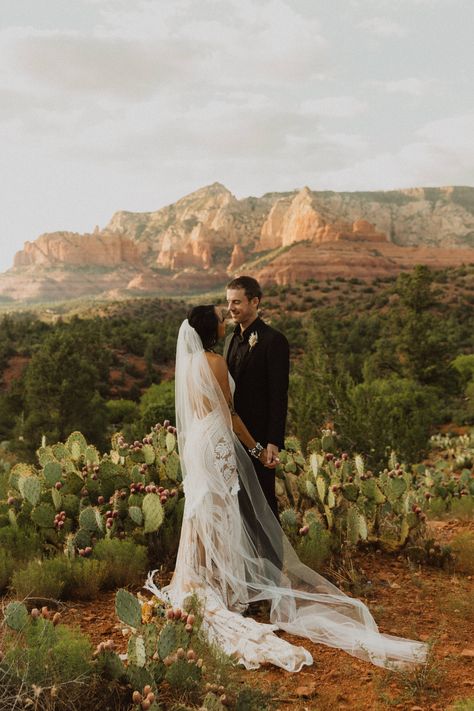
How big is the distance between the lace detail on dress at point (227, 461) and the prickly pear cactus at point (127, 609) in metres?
1.20

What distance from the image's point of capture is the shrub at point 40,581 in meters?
3.98

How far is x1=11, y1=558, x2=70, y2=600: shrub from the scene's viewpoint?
13.0ft

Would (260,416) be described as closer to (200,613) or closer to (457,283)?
(200,613)

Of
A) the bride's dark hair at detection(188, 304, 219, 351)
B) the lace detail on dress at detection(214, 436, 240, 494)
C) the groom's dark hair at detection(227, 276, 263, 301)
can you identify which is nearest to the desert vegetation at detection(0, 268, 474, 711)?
the lace detail on dress at detection(214, 436, 240, 494)

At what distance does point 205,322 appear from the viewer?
4055mm

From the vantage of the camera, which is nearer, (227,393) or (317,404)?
(227,393)

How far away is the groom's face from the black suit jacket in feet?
0.24

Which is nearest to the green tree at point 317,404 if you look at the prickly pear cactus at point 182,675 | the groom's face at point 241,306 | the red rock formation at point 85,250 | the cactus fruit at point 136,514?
the cactus fruit at point 136,514

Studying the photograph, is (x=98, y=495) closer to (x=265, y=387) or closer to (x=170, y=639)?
(x=265, y=387)

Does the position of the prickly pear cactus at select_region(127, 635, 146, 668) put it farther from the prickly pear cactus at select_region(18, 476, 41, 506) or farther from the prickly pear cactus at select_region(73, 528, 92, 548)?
the prickly pear cactus at select_region(18, 476, 41, 506)

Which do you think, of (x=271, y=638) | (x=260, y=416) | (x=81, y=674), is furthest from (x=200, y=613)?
(x=260, y=416)

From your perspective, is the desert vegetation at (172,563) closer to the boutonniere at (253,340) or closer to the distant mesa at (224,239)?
the boutonniere at (253,340)

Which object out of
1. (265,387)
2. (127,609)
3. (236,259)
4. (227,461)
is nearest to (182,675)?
(127,609)

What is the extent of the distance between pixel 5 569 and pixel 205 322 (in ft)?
7.38
